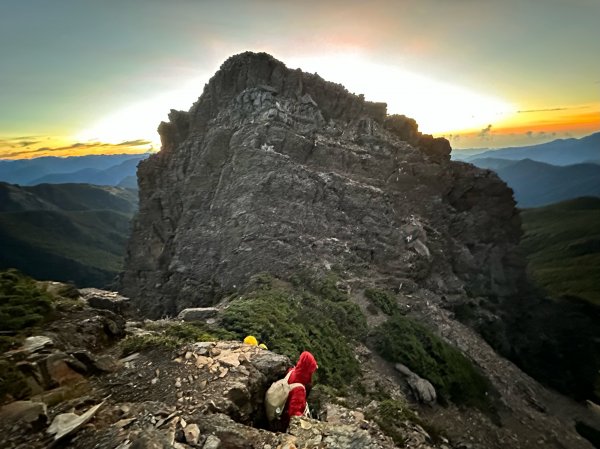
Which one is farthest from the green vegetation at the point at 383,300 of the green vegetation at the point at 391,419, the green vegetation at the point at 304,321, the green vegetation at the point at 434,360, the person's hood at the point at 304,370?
the person's hood at the point at 304,370

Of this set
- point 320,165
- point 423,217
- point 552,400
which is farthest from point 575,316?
point 320,165

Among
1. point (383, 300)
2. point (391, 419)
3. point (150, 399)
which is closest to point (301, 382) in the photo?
point (150, 399)

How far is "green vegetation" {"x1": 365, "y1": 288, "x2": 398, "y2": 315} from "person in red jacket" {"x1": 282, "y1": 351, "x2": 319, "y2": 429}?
33.8m

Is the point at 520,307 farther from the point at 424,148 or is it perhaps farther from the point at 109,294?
the point at 109,294

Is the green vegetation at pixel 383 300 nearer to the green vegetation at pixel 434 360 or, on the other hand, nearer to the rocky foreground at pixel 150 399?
the green vegetation at pixel 434 360

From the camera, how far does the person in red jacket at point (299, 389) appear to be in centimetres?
1274

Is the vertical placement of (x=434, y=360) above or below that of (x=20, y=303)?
below

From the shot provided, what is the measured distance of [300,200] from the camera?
58062mm

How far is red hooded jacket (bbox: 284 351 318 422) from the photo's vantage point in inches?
502

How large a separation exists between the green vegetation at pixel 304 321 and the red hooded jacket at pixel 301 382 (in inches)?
540

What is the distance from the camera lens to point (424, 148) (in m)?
76.3

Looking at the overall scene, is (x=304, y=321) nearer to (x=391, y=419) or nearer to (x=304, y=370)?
(x=391, y=419)

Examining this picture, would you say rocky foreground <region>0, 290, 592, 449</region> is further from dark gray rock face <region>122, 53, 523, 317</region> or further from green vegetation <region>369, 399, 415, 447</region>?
dark gray rock face <region>122, 53, 523, 317</region>

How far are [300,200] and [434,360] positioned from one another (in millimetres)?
30594
